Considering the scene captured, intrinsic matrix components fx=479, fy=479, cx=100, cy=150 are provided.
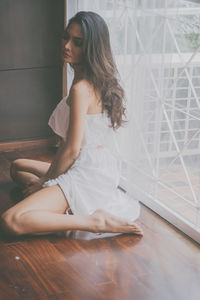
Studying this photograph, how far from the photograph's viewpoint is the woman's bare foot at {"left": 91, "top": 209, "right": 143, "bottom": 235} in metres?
2.26

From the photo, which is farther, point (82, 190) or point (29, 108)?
point (29, 108)

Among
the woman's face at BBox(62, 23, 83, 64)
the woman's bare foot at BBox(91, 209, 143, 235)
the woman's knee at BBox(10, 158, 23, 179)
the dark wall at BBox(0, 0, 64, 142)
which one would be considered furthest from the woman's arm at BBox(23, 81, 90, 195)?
the dark wall at BBox(0, 0, 64, 142)

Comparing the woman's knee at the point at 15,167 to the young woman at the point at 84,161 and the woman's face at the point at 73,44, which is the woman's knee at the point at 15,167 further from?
the woman's face at the point at 73,44

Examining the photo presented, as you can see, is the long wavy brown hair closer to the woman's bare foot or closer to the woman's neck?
the woman's neck

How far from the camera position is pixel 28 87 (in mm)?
3482

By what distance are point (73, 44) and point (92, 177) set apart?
654mm

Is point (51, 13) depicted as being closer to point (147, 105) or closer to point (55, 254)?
point (147, 105)

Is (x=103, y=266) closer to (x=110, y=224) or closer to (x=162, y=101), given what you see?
(x=110, y=224)

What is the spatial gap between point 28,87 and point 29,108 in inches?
6.1

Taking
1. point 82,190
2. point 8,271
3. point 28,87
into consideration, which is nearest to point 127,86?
point 82,190

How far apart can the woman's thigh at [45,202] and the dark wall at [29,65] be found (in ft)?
4.22

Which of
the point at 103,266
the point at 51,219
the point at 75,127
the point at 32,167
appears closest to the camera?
the point at 103,266

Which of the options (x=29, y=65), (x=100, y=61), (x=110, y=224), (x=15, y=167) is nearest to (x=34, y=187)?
(x=15, y=167)

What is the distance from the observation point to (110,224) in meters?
2.28
